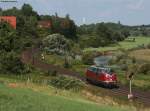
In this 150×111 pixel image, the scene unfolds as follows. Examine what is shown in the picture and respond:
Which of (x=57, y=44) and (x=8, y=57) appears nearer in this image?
(x=8, y=57)

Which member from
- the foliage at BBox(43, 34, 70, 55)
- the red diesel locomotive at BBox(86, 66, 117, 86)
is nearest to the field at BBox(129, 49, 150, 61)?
the foliage at BBox(43, 34, 70, 55)

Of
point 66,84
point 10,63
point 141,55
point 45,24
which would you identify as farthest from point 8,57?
point 45,24

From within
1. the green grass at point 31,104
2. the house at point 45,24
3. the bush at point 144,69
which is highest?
the house at point 45,24

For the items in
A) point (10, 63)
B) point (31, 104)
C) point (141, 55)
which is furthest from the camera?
point (141, 55)

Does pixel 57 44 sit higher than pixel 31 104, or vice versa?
pixel 57 44

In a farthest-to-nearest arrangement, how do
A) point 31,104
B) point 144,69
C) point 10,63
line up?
1. point 144,69
2. point 10,63
3. point 31,104

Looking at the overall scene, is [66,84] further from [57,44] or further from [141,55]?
[141,55]

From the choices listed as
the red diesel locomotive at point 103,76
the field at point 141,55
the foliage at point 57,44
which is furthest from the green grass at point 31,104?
the field at point 141,55

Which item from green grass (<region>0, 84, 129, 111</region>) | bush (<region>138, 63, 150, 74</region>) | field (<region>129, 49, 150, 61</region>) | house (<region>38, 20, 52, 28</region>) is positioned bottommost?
bush (<region>138, 63, 150, 74</region>)

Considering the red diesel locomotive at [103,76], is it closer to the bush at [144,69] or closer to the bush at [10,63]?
the bush at [10,63]

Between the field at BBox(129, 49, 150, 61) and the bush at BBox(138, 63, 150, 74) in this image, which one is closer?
the bush at BBox(138, 63, 150, 74)

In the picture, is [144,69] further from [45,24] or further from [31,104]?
[45,24]

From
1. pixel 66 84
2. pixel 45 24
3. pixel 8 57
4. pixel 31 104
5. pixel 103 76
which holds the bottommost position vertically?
pixel 66 84

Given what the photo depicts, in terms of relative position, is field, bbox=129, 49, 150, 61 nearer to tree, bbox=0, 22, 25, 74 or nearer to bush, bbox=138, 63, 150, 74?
bush, bbox=138, 63, 150, 74
